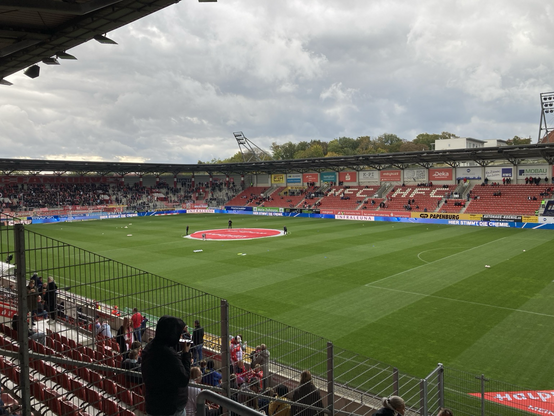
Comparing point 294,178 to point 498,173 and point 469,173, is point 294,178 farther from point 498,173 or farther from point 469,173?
point 498,173

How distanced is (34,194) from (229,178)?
1425 inches

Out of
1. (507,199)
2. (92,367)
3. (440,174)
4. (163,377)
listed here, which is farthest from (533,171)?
(163,377)

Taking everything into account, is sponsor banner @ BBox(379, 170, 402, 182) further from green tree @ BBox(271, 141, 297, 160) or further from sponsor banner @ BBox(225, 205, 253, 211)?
green tree @ BBox(271, 141, 297, 160)

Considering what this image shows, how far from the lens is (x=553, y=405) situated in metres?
10.1

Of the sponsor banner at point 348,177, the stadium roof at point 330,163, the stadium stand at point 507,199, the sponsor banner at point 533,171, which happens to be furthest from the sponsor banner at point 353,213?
the sponsor banner at point 533,171

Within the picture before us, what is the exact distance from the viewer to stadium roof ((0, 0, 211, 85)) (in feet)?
23.5

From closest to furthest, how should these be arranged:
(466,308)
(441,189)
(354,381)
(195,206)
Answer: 1. (354,381)
2. (466,308)
3. (441,189)
4. (195,206)

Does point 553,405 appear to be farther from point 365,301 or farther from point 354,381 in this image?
point 365,301

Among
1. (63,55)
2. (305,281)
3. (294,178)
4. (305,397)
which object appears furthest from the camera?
(294,178)

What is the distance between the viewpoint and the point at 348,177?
70.8 meters

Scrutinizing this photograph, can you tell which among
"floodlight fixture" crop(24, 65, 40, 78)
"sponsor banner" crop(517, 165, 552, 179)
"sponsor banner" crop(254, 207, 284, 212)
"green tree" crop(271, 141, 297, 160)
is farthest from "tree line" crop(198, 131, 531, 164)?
"floodlight fixture" crop(24, 65, 40, 78)

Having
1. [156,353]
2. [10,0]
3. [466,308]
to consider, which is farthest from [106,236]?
[156,353]

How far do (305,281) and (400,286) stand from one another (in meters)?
4.94

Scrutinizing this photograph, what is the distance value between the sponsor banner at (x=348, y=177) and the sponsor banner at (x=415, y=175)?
29.2ft
